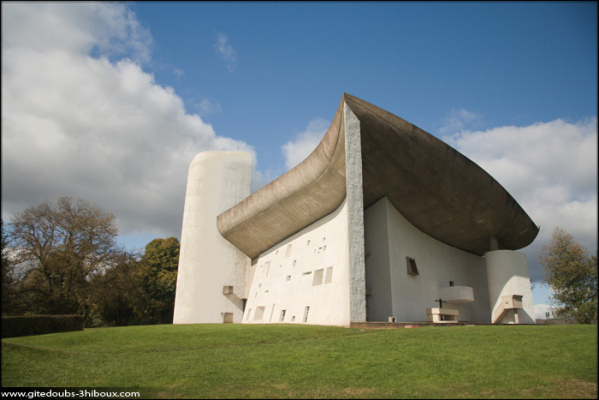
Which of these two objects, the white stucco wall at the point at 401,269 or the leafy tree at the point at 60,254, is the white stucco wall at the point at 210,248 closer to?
the leafy tree at the point at 60,254

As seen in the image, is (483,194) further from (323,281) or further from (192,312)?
(192,312)

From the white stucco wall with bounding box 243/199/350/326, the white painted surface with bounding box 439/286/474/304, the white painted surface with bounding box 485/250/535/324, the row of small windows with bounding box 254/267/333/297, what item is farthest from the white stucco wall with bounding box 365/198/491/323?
the row of small windows with bounding box 254/267/333/297

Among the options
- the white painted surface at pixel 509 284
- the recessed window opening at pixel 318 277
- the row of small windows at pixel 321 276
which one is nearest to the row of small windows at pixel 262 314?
the recessed window opening at pixel 318 277

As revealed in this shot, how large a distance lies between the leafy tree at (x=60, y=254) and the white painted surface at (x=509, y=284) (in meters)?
24.9

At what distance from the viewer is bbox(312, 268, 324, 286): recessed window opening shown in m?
20.6

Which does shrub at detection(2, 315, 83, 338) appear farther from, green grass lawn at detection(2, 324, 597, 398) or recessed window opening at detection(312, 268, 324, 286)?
recessed window opening at detection(312, 268, 324, 286)

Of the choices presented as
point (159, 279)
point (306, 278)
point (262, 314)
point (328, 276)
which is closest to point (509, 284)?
point (328, 276)

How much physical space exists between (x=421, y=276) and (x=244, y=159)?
17460mm

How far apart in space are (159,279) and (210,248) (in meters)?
13.1

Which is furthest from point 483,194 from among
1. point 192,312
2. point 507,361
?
point 192,312

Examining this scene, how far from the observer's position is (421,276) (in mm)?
22141

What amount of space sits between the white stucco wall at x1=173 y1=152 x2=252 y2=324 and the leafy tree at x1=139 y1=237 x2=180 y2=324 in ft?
33.2

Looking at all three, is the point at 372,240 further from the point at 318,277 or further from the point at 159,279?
the point at 159,279

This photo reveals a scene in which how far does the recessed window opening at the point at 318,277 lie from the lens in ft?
67.5
